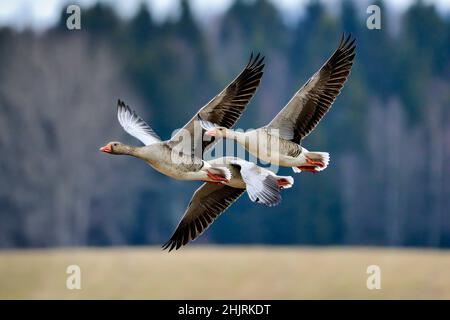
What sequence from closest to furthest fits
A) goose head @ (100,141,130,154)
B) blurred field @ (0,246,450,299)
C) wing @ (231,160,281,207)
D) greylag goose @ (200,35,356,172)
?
wing @ (231,160,281,207) → greylag goose @ (200,35,356,172) → goose head @ (100,141,130,154) → blurred field @ (0,246,450,299)

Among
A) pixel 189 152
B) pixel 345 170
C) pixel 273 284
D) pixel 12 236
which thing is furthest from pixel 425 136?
pixel 189 152

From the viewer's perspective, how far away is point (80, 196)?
3500 centimetres

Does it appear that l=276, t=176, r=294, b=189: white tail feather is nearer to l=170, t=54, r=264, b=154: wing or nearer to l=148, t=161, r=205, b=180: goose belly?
l=170, t=54, r=264, b=154: wing

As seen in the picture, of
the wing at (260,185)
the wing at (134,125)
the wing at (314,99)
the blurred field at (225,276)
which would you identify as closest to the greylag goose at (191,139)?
the wing at (134,125)

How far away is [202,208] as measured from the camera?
1277 cm

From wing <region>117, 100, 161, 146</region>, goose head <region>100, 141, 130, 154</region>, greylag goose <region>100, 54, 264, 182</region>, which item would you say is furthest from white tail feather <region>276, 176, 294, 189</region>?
goose head <region>100, 141, 130, 154</region>

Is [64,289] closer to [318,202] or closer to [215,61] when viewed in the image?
→ [318,202]

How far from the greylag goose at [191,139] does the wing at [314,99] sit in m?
0.42

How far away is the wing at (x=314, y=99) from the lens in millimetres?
12031

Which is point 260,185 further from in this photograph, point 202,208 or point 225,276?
point 225,276

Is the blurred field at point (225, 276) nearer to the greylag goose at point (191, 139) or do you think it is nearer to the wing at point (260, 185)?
the greylag goose at point (191, 139)

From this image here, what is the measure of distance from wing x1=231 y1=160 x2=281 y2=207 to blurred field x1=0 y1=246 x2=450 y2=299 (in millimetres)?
10842

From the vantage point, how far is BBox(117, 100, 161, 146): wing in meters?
12.0

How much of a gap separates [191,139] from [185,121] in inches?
986
